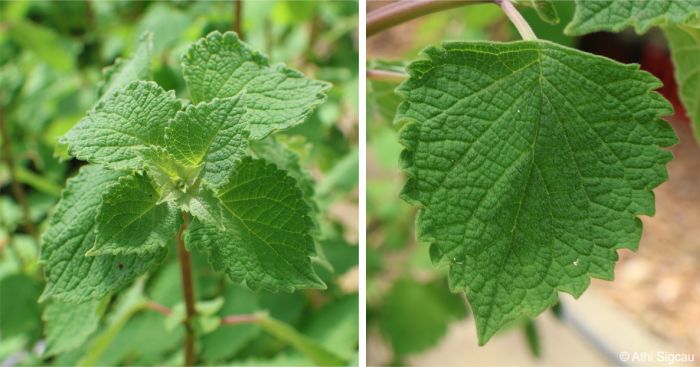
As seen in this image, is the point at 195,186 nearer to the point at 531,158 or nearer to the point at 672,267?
the point at 531,158

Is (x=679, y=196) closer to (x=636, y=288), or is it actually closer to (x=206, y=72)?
(x=636, y=288)

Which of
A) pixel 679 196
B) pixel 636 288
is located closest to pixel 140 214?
pixel 636 288

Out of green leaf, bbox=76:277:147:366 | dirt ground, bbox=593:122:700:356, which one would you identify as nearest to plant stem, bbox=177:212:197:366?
green leaf, bbox=76:277:147:366

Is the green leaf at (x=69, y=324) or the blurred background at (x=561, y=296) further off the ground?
the green leaf at (x=69, y=324)

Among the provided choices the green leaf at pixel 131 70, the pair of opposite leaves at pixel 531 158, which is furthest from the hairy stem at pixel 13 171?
the pair of opposite leaves at pixel 531 158

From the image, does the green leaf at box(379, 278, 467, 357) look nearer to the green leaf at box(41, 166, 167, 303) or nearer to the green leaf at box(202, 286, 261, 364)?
the green leaf at box(202, 286, 261, 364)

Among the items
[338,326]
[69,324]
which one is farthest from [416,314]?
[69,324]

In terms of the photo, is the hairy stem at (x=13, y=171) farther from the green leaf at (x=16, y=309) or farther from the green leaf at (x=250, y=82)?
the green leaf at (x=250, y=82)
